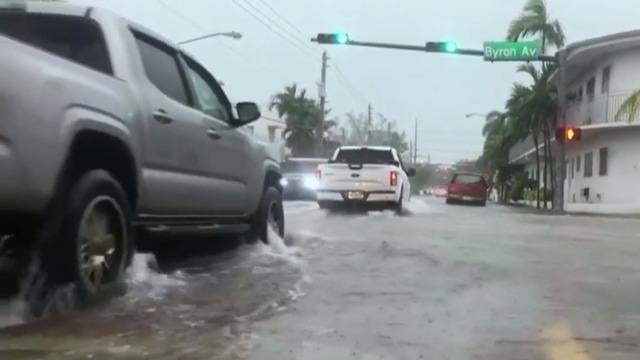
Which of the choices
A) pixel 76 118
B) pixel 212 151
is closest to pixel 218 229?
pixel 212 151

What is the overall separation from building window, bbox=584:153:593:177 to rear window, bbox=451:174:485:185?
5727 mm

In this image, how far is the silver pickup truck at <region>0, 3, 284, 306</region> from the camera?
4754 millimetres

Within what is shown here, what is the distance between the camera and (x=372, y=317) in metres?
5.57

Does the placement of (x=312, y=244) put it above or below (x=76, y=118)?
below

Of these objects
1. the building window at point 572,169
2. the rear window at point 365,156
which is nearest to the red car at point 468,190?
the building window at point 572,169

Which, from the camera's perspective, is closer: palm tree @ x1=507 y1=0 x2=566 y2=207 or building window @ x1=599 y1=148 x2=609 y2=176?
building window @ x1=599 y1=148 x2=609 y2=176

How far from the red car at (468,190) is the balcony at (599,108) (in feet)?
18.2

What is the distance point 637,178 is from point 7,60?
30222 mm

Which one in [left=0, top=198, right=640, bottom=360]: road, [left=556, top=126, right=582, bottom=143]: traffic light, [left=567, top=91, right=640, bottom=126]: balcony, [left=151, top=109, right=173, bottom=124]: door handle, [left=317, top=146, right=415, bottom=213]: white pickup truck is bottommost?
[left=0, top=198, right=640, bottom=360]: road

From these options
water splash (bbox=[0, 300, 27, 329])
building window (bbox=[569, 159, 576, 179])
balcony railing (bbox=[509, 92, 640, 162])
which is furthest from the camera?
building window (bbox=[569, 159, 576, 179])

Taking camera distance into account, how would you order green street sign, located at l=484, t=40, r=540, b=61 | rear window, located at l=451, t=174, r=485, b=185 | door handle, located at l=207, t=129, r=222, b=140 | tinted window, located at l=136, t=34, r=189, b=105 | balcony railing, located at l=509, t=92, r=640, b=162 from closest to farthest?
tinted window, located at l=136, t=34, r=189, b=105
door handle, located at l=207, t=129, r=222, b=140
green street sign, located at l=484, t=40, r=540, b=61
balcony railing, located at l=509, t=92, r=640, b=162
rear window, located at l=451, t=174, r=485, b=185

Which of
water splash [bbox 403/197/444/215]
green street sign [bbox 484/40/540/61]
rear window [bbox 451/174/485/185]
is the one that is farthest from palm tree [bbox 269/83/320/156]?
water splash [bbox 403/197/444/215]

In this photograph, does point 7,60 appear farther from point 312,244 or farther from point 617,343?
point 312,244

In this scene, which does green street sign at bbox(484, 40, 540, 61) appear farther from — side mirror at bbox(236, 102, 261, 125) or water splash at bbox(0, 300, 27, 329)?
water splash at bbox(0, 300, 27, 329)
